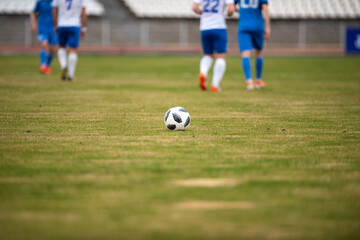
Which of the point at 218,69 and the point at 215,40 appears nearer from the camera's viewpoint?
the point at 218,69

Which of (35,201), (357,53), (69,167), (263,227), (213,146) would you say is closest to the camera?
(263,227)

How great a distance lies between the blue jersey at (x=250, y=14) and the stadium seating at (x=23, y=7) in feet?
82.2

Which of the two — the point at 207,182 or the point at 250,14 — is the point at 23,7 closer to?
the point at 250,14

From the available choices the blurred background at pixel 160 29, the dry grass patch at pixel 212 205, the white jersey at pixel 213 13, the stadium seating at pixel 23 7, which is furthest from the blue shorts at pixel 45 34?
the stadium seating at pixel 23 7

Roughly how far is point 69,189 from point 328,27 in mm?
35256

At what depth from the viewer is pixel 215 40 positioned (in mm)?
13070

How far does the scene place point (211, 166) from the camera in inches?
207

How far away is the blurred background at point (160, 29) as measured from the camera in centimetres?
3669

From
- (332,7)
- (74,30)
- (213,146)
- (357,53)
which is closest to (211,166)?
(213,146)

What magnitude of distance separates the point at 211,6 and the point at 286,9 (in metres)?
28.4

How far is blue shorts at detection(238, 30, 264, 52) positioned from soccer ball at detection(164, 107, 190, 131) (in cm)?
624

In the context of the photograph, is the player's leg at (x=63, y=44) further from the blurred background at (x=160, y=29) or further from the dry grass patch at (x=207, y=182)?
the blurred background at (x=160, y=29)

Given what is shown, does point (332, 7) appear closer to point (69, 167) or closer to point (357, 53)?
point (357, 53)

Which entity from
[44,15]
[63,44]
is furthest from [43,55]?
[63,44]
